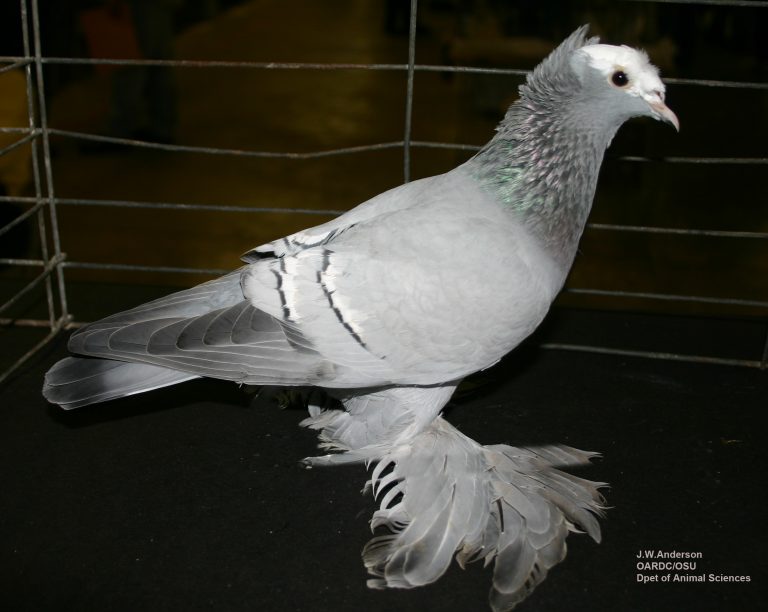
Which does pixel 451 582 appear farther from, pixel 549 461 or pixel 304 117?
pixel 304 117

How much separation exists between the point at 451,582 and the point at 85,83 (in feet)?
21.8

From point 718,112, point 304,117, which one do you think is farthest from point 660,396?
point 304,117

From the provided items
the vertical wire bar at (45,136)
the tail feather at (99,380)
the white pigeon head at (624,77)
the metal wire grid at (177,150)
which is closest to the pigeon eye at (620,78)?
the white pigeon head at (624,77)

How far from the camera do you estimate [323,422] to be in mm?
2289

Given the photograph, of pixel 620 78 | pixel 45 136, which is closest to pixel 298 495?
pixel 620 78

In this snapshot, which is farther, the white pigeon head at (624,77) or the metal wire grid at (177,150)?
the metal wire grid at (177,150)

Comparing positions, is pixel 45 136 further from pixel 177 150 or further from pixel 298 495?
pixel 298 495

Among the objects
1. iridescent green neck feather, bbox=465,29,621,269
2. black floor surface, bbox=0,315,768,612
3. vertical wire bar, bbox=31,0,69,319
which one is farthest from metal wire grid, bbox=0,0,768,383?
iridescent green neck feather, bbox=465,29,621,269

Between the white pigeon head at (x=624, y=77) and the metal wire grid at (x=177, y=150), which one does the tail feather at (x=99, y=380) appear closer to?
the metal wire grid at (x=177, y=150)

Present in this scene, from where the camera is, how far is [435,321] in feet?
5.90

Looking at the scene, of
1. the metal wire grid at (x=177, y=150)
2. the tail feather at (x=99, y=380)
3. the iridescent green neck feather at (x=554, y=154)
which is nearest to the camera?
the iridescent green neck feather at (x=554, y=154)

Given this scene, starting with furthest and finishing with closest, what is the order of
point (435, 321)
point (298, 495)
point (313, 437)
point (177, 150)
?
point (177, 150)
point (313, 437)
point (298, 495)
point (435, 321)

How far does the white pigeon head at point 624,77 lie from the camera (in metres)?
1.79

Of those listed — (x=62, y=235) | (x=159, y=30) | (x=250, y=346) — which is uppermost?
(x=159, y=30)
